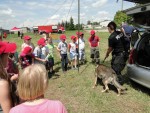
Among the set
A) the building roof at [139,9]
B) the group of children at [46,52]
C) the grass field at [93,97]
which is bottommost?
the grass field at [93,97]

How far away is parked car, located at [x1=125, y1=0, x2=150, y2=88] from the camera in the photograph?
651 centimetres

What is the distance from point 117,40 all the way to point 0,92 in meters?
5.37

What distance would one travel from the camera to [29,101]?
7.09 feet

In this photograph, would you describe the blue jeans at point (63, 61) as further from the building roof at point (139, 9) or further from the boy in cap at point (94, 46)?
the building roof at point (139, 9)

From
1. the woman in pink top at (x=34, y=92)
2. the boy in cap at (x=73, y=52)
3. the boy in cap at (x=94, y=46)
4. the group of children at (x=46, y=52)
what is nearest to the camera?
the woman in pink top at (x=34, y=92)

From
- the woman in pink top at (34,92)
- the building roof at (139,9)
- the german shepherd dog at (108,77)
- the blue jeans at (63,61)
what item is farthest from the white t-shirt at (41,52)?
the woman in pink top at (34,92)

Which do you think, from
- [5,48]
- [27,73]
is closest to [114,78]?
[5,48]

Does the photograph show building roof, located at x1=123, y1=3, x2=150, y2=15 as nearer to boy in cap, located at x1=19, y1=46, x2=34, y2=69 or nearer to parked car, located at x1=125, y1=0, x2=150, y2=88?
parked car, located at x1=125, y1=0, x2=150, y2=88

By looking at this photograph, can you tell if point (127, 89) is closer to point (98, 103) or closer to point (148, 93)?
point (148, 93)

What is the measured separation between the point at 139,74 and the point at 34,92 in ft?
16.8

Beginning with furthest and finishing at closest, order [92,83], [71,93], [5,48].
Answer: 1. [92,83]
2. [71,93]
3. [5,48]

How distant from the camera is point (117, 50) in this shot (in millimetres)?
7562

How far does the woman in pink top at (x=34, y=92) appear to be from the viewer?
2.09m

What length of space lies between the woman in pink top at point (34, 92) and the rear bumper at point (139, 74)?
4735mm
